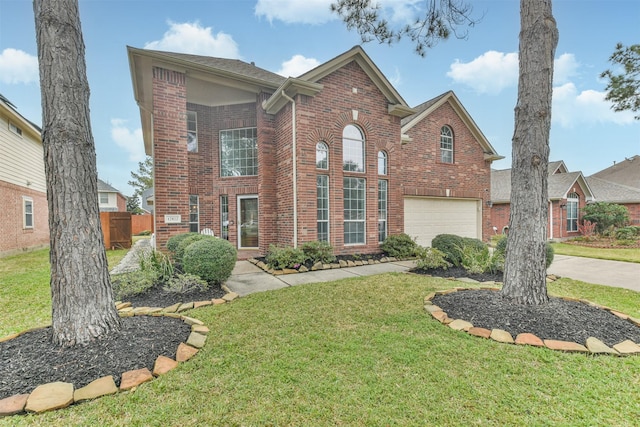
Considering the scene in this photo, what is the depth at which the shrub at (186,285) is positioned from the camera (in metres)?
4.96

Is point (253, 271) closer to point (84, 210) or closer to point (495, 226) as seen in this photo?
point (84, 210)

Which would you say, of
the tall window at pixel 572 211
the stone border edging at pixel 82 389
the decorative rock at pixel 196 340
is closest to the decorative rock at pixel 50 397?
the stone border edging at pixel 82 389

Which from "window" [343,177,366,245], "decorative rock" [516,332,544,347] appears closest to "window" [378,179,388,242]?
"window" [343,177,366,245]

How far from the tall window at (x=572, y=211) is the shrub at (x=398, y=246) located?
14.6 meters

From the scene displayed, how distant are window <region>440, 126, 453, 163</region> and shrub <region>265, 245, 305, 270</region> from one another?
7.83 meters

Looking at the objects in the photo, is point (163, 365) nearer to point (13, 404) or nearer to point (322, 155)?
point (13, 404)

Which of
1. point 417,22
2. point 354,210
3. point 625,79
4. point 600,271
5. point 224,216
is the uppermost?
point 625,79

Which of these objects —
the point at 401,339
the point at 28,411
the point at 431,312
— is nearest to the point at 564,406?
the point at 401,339

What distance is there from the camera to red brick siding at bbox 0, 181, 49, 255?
33.4ft

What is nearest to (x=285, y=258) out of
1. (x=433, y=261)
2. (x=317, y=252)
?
(x=317, y=252)

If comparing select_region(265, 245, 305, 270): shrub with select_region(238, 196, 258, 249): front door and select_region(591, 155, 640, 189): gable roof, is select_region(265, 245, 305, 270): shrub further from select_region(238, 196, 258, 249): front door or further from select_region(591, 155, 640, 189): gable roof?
select_region(591, 155, 640, 189): gable roof

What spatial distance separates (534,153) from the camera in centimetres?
393

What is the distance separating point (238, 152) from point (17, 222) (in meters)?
9.80

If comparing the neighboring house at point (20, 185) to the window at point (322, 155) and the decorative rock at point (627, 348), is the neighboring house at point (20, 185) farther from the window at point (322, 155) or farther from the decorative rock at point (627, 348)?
the decorative rock at point (627, 348)
